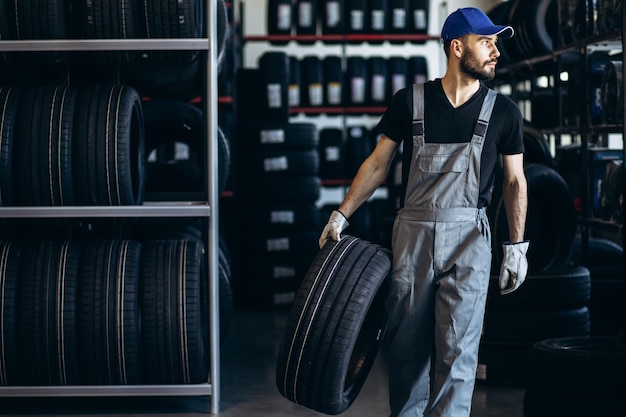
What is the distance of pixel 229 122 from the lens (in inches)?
328

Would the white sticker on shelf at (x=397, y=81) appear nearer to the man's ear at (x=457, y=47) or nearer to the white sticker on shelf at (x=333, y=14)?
the white sticker on shelf at (x=333, y=14)

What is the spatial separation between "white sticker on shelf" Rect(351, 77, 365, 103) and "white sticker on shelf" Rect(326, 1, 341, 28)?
59 cm

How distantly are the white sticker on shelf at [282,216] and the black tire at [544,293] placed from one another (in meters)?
3.47

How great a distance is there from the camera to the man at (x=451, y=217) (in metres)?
3.72

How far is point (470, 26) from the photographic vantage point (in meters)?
3.75

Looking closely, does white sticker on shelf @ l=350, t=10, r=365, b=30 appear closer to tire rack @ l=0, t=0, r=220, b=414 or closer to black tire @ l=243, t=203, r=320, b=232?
black tire @ l=243, t=203, r=320, b=232

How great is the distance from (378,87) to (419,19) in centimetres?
81

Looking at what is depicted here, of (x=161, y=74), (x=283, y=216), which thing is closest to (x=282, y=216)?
(x=283, y=216)

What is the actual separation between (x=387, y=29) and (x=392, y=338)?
651cm

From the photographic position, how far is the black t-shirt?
377cm

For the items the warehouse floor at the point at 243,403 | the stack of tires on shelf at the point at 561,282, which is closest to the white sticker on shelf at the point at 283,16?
the stack of tires on shelf at the point at 561,282

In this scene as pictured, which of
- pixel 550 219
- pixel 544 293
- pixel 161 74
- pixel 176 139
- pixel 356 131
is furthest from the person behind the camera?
pixel 356 131

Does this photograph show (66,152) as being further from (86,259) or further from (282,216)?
(282,216)

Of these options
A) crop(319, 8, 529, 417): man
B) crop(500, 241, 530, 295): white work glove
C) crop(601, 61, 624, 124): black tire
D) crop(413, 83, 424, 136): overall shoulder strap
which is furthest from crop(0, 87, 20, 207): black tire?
crop(601, 61, 624, 124): black tire
